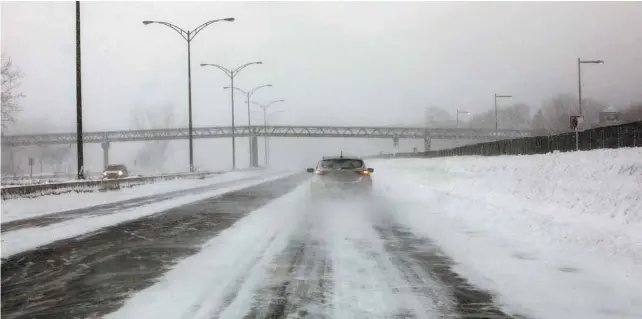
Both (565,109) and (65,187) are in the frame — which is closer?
(65,187)

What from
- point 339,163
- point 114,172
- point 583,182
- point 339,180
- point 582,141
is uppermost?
point 582,141

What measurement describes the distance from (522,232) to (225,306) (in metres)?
7.37

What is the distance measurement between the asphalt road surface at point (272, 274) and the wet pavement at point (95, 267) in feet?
0.04

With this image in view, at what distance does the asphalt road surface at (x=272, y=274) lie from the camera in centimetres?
563

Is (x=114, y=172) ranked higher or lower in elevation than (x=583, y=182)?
lower

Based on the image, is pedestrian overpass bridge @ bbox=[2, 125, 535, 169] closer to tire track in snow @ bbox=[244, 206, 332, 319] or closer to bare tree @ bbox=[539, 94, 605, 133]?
bare tree @ bbox=[539, 94, 605, 133]

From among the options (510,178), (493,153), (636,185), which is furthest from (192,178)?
(636,185)

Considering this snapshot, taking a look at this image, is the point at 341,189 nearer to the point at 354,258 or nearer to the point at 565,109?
the point at 354,258

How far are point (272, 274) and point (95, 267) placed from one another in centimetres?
261

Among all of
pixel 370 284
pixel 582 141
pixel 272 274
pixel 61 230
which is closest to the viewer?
pixel 370 284

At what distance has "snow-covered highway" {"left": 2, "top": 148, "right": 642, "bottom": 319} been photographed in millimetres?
5715

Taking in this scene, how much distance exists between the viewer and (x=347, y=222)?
1342 centimetres

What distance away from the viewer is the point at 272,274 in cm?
725

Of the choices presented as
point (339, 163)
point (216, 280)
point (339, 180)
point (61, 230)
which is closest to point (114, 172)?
point (339, 163)
